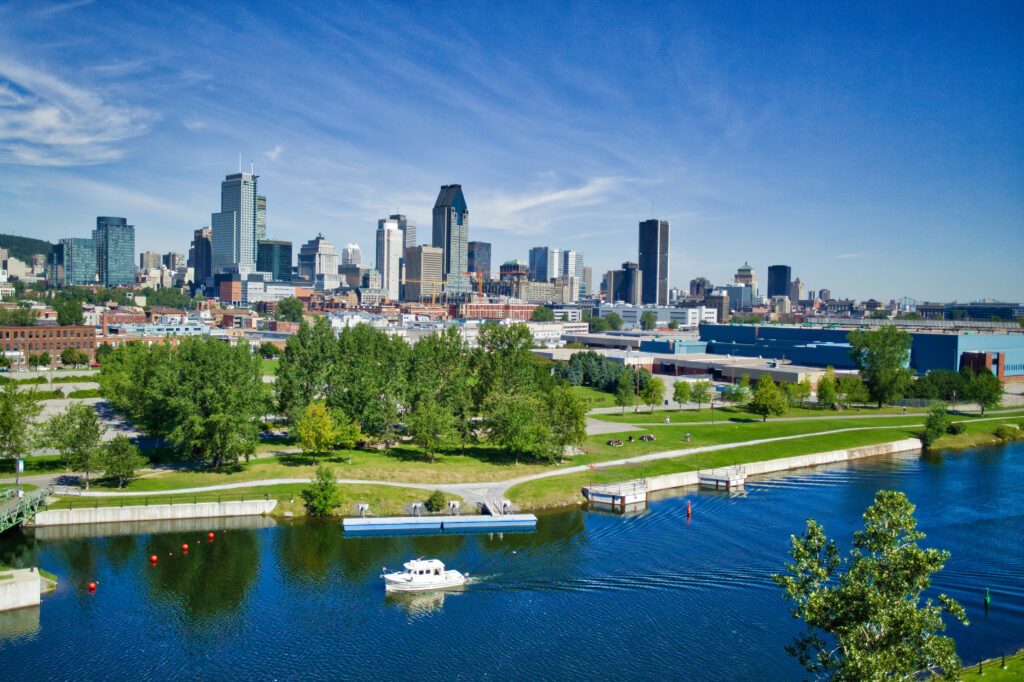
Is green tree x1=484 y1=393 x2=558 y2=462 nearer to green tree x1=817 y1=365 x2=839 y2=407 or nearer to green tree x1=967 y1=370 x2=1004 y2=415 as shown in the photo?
green tree x1=817 y1=365 x2=839 y2=407

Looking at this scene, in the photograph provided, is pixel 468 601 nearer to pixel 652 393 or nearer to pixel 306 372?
pixel 306 372

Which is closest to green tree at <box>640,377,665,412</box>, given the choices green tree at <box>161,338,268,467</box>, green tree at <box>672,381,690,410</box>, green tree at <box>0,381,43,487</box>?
green tree at <box>672,381,690,410</box>

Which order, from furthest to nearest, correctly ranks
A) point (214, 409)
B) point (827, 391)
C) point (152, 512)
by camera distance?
point (827, 391) → point (214, 409) → point (152, 512)

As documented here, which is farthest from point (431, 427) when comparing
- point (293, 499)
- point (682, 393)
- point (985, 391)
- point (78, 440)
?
point (985, 391)

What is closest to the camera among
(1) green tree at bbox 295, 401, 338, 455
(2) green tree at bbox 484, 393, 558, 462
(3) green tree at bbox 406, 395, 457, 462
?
(1) green tree at bbox 295, 401, 338, 455

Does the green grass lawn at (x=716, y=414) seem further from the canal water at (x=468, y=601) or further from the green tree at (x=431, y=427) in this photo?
the canal water at (x=468, y=601)

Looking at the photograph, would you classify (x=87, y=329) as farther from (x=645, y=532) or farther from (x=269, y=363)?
(x=645, y=532)
